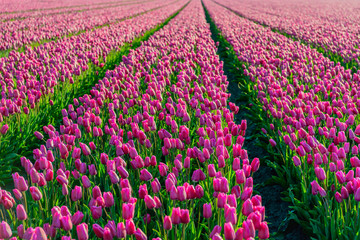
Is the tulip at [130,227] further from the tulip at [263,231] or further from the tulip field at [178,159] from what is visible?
the tulip at [263,231]

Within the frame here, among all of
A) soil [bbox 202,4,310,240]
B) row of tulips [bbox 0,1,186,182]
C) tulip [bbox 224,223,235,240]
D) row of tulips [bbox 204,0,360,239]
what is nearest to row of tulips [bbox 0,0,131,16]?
row of tulips [bbox 0,1,186,182]

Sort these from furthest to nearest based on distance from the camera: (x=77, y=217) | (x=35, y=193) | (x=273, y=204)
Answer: (x=273, y=204)
(x=35, y=193)
(x=77, y=217)

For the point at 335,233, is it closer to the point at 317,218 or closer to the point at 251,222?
the point at 317,218

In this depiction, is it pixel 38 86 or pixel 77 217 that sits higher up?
pixel 77 217

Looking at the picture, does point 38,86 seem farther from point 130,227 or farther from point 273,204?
point 130,227

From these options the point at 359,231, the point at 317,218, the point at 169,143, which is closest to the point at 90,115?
the point at 169,143

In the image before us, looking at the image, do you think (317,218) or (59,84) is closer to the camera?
(317,218)

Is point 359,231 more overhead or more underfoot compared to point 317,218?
more overhead

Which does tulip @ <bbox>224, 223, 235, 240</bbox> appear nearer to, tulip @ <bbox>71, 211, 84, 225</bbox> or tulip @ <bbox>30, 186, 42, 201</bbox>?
tulip @ <bbox>71, 211, 84, 225</bbox>

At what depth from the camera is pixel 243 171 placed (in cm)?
247

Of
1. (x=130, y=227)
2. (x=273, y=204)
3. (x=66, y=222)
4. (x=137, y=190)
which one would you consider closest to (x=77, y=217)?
(x=66, y=222)

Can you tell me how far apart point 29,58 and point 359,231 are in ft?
25.6

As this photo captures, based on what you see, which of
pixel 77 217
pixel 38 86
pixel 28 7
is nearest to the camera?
pixel 77 217

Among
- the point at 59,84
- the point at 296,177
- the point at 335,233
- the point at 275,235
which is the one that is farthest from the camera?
the point at 59,84
